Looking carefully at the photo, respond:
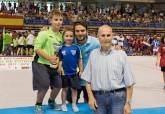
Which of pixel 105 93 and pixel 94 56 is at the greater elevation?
pixel 94 56

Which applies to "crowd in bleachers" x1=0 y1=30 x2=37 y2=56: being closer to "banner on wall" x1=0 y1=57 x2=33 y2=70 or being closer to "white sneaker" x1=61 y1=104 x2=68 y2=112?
"banner on wall" x1=0 y1=57 x2=33 y2=70

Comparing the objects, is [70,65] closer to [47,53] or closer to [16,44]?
[47,53]

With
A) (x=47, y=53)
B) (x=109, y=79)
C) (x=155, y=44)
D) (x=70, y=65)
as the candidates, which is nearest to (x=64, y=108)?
(x=70, y=65)

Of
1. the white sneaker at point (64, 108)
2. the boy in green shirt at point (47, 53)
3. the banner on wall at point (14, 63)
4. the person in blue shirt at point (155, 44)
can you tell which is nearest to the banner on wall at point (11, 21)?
the person in blue shirt at point (155, 44)

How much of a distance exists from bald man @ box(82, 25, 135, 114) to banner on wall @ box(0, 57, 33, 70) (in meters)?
10.9

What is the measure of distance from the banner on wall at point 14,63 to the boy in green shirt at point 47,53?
9.35m

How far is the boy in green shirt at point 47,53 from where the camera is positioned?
5.33 metres

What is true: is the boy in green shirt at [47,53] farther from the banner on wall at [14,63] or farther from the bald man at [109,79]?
the banner on wall at [14,63]

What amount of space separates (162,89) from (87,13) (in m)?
20.9

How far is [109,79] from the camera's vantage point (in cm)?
400

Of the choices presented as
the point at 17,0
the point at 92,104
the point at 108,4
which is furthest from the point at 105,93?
the point at 108,4

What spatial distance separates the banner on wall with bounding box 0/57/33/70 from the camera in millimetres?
14766

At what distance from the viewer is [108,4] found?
33594 mm

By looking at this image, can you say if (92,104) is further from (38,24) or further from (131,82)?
(38,24)
